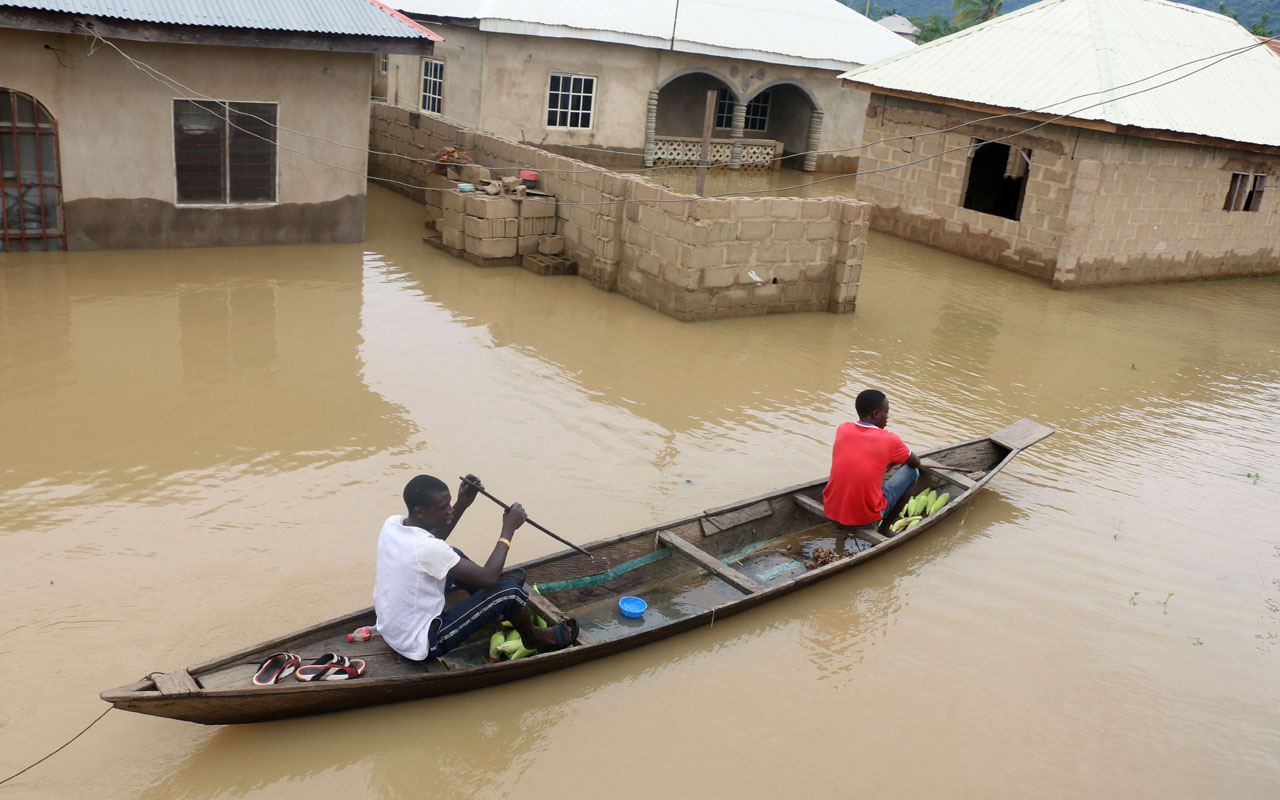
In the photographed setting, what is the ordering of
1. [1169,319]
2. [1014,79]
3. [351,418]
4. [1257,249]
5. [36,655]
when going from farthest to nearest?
[1257,249] < [1014,79] < [1169,319] < [351,418] < [36,655]

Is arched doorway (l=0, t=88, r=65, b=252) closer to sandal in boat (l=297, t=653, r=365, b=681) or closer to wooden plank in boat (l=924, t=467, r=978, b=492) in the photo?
sandal in boat (l=297, t=653, r=365, b=681)

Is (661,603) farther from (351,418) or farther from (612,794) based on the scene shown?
(351,418)

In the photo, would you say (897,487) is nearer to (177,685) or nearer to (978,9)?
(177,685)

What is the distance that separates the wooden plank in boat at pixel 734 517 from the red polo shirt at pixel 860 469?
53 centimetres

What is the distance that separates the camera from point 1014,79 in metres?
18.2

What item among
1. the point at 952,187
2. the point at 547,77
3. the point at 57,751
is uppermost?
the point at 547,77

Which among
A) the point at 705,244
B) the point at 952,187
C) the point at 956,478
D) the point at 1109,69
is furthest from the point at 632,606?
the point at 1109,69

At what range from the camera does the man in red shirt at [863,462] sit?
7.68m

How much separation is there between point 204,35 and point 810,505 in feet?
32.4

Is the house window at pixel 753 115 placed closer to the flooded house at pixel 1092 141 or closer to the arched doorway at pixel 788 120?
the arched doorway at pixel 788 120

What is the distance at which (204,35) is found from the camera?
12.6 meters

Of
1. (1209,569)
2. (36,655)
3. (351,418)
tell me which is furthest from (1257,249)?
(36,655)

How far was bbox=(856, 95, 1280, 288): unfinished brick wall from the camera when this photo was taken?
17.1 meters

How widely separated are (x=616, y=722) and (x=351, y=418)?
15.4ft
